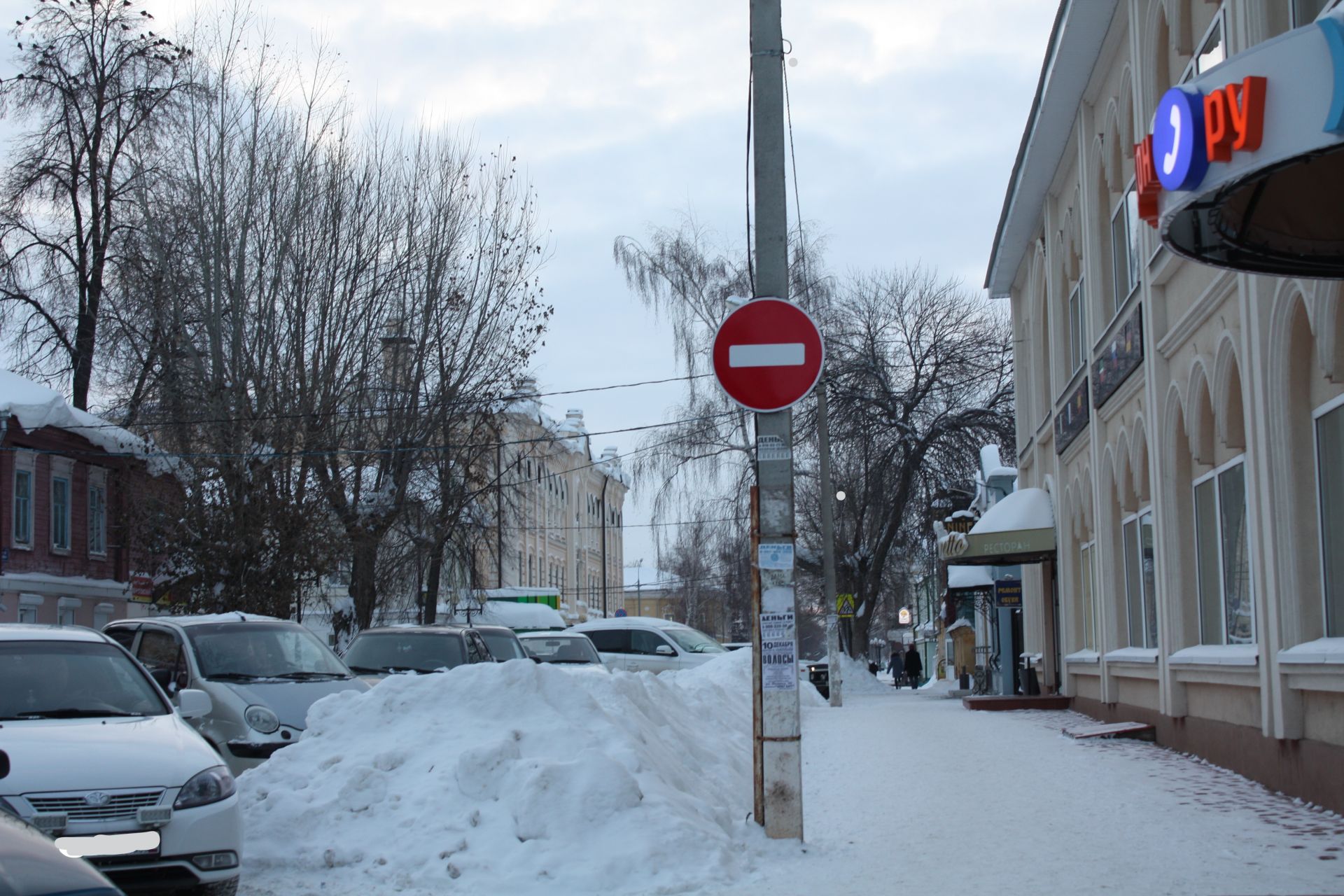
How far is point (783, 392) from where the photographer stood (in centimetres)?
860

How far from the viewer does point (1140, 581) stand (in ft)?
58.5

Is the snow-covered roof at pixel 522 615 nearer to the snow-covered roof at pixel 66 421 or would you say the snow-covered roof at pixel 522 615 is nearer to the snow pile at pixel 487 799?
the snow-covered roof at pixel 66 421

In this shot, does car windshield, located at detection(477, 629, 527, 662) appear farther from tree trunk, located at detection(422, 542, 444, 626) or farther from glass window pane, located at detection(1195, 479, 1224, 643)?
tree trunk, located at detection(422, 542, 444, 626)

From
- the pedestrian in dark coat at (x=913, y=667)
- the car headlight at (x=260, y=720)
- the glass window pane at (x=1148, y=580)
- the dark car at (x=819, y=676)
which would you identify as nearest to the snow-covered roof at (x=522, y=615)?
the dark car at (x=819, y=676)

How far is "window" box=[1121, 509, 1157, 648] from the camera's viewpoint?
17172mm

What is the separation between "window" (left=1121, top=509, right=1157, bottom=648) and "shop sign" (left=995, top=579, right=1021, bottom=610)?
11.7m

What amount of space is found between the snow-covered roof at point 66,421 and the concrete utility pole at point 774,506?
79.8 feet

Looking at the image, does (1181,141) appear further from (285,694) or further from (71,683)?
(285,694)

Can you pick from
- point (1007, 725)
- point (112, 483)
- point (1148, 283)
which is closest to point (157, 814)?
point (1148, 283)

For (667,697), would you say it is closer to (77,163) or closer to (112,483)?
(112,483)

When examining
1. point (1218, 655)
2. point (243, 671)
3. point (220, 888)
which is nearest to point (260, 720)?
point (243, 671)

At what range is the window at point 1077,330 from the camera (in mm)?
21625

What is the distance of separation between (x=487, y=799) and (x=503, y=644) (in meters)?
13.8

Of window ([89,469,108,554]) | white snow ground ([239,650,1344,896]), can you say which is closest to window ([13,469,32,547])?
window ([89,469,108,554])
